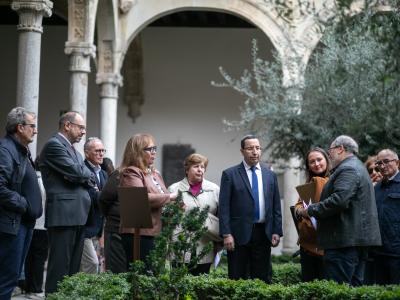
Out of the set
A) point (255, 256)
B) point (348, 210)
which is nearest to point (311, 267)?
point (255, 256)

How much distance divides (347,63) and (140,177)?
550cm

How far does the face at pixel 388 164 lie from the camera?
7.17 metres

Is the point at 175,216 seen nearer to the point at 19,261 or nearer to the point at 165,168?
the point at 19,261

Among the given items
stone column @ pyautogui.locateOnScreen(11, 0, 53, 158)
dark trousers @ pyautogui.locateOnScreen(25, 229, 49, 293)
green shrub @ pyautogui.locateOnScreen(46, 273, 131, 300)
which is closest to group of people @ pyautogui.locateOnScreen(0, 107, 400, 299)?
green shrub @ pyautogui.locateOnScreen(46, 273, 131, 300)

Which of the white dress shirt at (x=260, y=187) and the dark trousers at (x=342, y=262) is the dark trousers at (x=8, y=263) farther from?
the dark trousers at (x=342, y=262)

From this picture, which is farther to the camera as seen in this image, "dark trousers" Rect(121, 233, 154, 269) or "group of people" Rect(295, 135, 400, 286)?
"dark trousers" Rect(121, 233, 154, 269)

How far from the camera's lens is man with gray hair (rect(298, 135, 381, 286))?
6.28m

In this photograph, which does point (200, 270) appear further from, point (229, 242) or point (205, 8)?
point (205, 8)

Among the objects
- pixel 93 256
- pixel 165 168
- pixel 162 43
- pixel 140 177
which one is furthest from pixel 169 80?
pixel 140 177

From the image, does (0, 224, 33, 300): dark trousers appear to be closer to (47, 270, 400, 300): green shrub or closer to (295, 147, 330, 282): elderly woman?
(47, 270, 400, 300): green shrub

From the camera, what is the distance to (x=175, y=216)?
5367mm

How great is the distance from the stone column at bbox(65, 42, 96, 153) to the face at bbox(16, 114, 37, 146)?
711 cm

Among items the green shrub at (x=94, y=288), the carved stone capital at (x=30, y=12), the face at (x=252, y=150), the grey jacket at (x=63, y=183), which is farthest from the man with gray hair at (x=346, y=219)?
the carved stone capital at (x=30, y=12)

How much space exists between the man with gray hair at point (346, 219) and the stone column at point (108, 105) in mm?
10060
